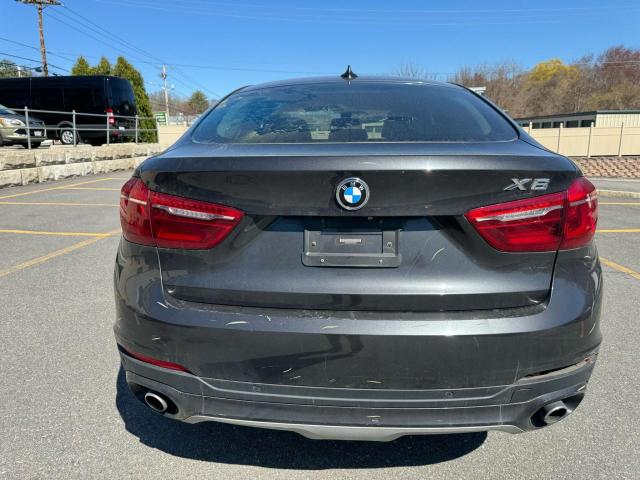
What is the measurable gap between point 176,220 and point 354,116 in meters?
1.05

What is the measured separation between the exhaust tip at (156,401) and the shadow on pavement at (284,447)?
426 mm

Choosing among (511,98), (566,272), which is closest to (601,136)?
(566,272)

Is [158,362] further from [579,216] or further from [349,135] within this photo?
[579,216]

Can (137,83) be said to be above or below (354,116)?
above

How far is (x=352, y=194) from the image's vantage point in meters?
1.52

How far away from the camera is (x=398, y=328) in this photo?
1.53 m

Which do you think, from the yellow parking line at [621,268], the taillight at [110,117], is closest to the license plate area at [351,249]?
the yellow parking line at [621,268]

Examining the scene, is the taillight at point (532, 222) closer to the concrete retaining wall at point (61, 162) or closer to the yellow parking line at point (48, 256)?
the yellow parking line at point (48, 256)

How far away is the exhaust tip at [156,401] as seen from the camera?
1751 millimetres

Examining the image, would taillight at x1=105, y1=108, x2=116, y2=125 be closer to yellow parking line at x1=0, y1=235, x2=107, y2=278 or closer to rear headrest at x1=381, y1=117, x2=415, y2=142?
yellow parking line at x1=0, y1=235, x2=107, y2=278

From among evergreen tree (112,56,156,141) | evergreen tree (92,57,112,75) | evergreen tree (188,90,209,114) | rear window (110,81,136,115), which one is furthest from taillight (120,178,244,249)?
evergreen tree (188,90,209,114)

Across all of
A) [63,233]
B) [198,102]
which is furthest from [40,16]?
[198,102]

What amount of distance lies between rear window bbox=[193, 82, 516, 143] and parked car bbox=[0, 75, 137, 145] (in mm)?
16752

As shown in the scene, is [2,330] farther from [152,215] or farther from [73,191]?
[73,191]
